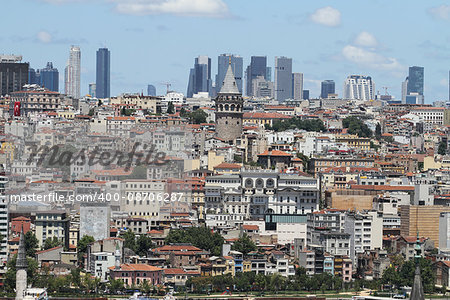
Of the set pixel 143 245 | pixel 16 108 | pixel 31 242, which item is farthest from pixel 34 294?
pixel 16 108

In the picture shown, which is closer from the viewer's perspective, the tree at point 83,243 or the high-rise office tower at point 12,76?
the tree at point 83,243

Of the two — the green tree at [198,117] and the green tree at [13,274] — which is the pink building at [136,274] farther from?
the green tree at [198,117]

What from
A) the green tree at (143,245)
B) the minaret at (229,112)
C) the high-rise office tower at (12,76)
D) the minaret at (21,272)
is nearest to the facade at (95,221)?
the green tree at (143,245)

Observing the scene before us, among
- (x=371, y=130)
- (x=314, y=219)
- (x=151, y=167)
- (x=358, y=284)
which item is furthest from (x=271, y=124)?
(x=358, y=284)

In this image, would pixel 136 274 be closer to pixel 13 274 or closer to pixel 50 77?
pixel 13 274

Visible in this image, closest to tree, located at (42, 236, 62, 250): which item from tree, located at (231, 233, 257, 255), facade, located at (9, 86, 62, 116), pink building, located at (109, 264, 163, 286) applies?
pink building, located at (109, 264, 163, 286)

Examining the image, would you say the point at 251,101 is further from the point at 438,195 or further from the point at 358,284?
the point at 358,284

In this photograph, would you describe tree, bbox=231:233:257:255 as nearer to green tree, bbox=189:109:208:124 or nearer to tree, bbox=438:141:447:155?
green tree, bbox=189:109:208:124
